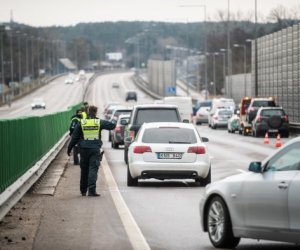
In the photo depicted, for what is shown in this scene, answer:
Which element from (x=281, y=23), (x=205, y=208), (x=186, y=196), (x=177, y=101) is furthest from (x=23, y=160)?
(x=281, y=23)

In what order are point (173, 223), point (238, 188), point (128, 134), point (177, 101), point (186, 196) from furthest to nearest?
point (177, 101) → point (128, 134) → point (186, 196) → point (173, 223) → point (238, 188)

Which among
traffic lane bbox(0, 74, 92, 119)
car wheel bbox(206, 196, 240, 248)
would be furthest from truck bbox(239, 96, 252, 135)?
traffic lane bbox(0, 74, 92, 119)

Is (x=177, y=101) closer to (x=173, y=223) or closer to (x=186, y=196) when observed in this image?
(x=186, y=196)

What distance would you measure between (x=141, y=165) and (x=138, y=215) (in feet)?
21.0

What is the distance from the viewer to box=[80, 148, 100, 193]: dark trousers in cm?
2108

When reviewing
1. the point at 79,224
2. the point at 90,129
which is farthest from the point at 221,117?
the point at 79,224

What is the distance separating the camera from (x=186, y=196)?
69.2 feet

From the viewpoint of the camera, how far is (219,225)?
41.5 feet

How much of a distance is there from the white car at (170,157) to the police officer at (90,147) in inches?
90.6

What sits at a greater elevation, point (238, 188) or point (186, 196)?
point (238, 188)

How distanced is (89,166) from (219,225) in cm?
882

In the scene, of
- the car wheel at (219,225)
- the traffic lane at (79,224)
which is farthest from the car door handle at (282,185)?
the traffic lane at (79,224)

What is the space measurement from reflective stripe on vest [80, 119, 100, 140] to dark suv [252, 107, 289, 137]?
3725 centimetres

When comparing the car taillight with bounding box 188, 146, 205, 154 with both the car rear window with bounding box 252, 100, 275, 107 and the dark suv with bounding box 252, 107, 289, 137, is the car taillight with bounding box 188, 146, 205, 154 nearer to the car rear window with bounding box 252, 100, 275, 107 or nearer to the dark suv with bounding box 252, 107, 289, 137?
the dark suv with bounding box 252, 107, 289, 137
